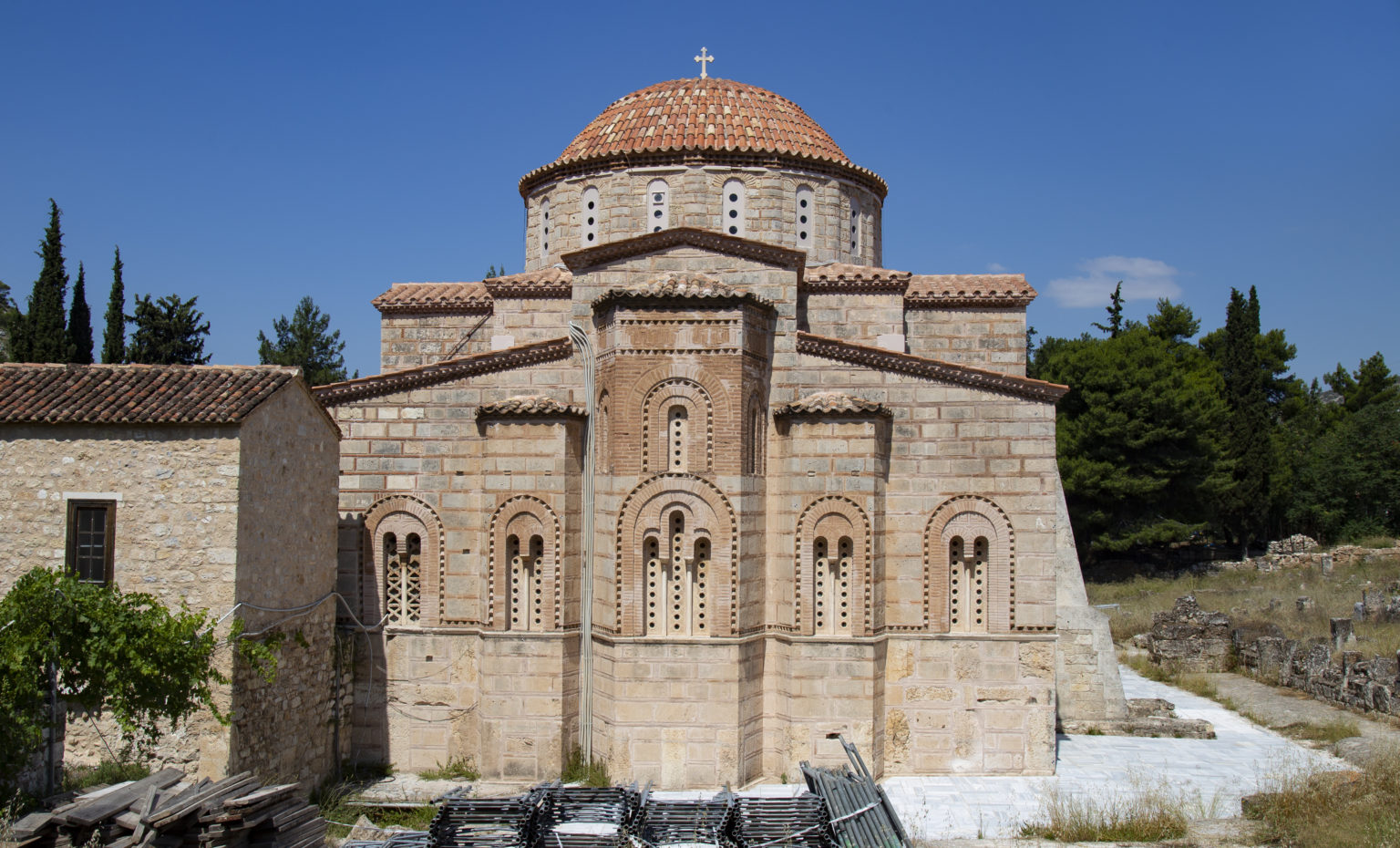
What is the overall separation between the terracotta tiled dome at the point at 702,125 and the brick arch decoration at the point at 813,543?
5971mm

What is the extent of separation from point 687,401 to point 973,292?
5.89 metres

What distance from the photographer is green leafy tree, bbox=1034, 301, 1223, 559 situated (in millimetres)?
32688

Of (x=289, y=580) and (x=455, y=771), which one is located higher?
(x=289, y=580)

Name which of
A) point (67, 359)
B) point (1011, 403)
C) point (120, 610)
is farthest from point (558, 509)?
point (67, 359)

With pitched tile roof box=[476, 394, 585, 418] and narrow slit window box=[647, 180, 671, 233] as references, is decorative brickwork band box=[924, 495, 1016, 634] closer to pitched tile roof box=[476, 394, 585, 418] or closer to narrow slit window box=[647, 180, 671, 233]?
pitched tile roof box=[476, 394, 585, 418]

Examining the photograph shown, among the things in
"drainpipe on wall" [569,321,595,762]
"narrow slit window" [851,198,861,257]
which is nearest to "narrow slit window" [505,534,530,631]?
"drainpipe on wall" [569,321,595,762]

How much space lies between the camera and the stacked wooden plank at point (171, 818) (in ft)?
27.9

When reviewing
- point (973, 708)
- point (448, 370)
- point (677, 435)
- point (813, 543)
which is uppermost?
point (448, 370)

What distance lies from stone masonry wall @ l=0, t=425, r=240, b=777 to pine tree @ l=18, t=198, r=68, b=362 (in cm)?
1848

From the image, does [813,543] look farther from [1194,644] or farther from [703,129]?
[1194,644]

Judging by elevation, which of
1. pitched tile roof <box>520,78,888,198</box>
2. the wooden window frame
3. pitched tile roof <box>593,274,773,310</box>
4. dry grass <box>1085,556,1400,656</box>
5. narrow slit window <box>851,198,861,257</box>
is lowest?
dry grass <box>1085,556,1400,656</box>

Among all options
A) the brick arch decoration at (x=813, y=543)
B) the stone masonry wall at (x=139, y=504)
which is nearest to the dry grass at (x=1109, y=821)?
the brick arch decoration at (x=813, y=543)

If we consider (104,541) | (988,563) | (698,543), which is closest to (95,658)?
(104,541)

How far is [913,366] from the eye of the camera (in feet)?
41.8
